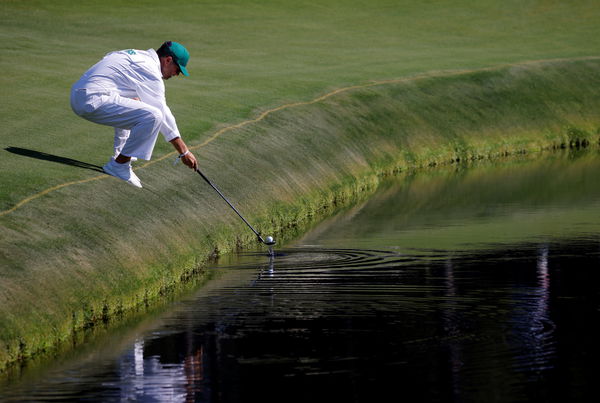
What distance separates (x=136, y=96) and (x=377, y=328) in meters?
6.14

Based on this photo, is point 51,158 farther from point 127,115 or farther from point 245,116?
point 245,116

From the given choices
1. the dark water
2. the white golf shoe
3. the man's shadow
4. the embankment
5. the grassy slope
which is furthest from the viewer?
the man's shadow

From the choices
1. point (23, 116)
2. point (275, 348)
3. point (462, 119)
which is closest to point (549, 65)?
point (462, 119)

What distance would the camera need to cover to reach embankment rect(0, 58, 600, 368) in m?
15.6

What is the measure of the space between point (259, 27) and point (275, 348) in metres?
41.3

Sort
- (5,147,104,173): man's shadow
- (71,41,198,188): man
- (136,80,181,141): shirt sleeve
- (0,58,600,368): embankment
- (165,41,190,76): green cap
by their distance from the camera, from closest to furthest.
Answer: (0,58,600,368): embankment, (165,41,190,76): green cap, (71,41,198,188): man, (136,80,181,141): shirt sleeve, (5,147,104,173): man's shadow

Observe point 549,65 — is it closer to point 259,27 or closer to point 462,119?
point 462,119

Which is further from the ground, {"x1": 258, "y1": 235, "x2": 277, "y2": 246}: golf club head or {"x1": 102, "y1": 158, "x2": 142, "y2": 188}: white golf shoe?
{"x1": 102, "y1": 158, "x2": 142, "y2": 188}: white golf shoe

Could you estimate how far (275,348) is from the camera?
1423cm

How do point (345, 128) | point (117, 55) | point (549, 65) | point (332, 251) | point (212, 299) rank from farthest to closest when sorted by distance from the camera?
point (549, 65)
point (345, 128)
point (332, 251)
point (117, 55)
point (212, 299)

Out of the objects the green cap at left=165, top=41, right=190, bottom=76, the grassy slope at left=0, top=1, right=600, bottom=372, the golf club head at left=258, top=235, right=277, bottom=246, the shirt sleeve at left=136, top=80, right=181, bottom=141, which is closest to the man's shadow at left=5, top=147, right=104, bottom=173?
the grassy slope at left=0, top=1, right=600, bottom=372

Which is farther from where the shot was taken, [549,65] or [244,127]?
[549,65]

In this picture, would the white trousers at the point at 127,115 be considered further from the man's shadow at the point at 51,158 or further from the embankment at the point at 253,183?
the man's shadow at the point at 51,158

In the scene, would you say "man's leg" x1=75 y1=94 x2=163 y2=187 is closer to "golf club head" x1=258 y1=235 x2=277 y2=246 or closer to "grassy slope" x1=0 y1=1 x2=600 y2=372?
"grassy slope" x1=0 y1=1 x2=600 y2=372
